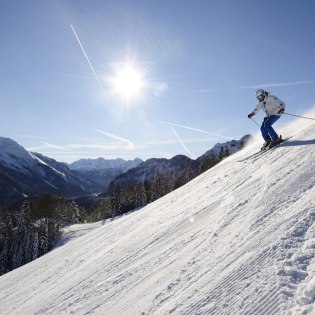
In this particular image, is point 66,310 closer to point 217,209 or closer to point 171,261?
point 171,261

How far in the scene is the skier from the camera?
14957mm

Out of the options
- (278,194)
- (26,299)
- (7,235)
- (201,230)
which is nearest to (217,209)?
(201,230)

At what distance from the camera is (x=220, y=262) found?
6059 mm

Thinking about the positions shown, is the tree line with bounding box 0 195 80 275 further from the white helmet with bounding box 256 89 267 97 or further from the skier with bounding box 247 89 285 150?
the white helmet with bounding box 256 89 267 97

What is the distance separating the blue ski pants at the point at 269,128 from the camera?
594 inches

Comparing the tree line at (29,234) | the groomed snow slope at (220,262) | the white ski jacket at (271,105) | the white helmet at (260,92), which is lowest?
the groomed snow slope at (220,262)

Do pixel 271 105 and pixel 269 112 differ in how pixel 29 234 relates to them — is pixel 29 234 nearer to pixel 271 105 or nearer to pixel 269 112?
pixel 269 112

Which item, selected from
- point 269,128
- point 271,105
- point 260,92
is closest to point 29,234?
point 269,128

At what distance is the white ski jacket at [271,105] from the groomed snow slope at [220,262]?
3064 millimetres

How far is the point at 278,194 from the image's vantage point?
813 centimetres

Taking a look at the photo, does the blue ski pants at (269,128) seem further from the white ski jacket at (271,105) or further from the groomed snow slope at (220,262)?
the groomed snow slope at (220,262)

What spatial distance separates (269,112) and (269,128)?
728 mm

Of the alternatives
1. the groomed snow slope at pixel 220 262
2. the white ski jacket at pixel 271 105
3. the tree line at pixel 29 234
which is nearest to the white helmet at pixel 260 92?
the white ski jacket at pixel 271 105

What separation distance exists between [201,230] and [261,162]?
5427 millimetres
